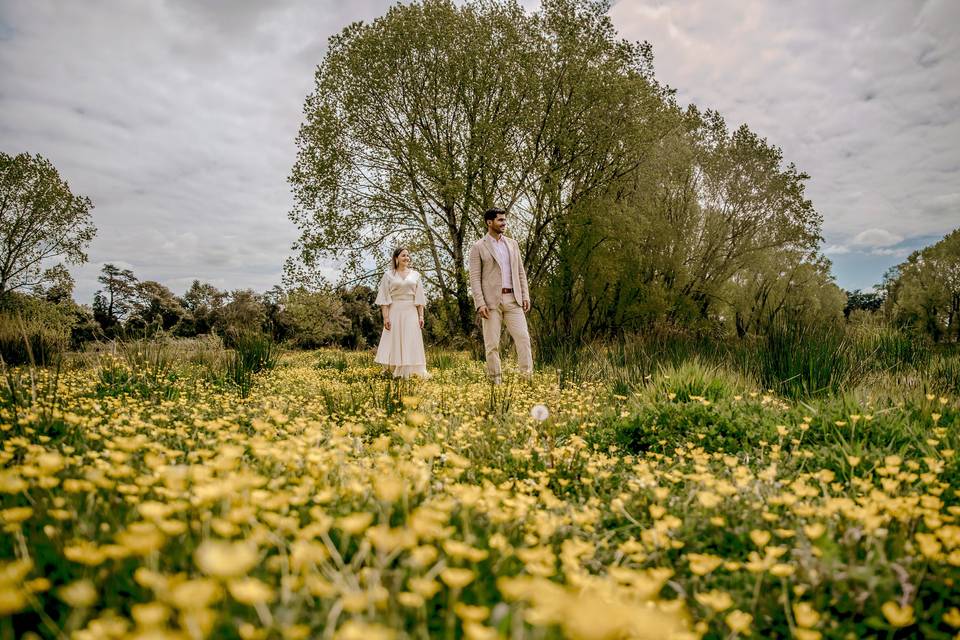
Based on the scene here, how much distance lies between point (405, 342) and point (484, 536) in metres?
8.08

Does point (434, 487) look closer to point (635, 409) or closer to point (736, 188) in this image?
point (635, 409)

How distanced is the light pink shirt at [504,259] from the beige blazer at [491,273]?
0.05m

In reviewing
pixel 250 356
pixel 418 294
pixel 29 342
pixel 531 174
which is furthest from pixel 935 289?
pixel 29 342

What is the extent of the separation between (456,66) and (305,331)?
10.2 metres

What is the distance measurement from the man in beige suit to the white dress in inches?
75.1

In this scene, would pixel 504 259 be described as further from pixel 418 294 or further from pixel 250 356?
pixel 250 356

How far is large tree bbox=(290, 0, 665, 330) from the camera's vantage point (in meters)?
15.5

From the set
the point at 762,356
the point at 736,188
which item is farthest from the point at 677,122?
the point at 762,356

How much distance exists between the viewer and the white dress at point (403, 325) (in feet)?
31.9

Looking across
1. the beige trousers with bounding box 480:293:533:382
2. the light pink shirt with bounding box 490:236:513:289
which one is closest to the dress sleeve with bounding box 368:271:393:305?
the beige trousers with bounding box 480:293:533:382

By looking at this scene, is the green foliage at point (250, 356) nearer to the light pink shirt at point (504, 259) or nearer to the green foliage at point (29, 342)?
the green foliage at point (29, 342)

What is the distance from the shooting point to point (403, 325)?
9805 mm

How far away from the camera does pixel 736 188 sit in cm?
1958

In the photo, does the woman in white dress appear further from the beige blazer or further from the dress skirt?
the beige blazer
